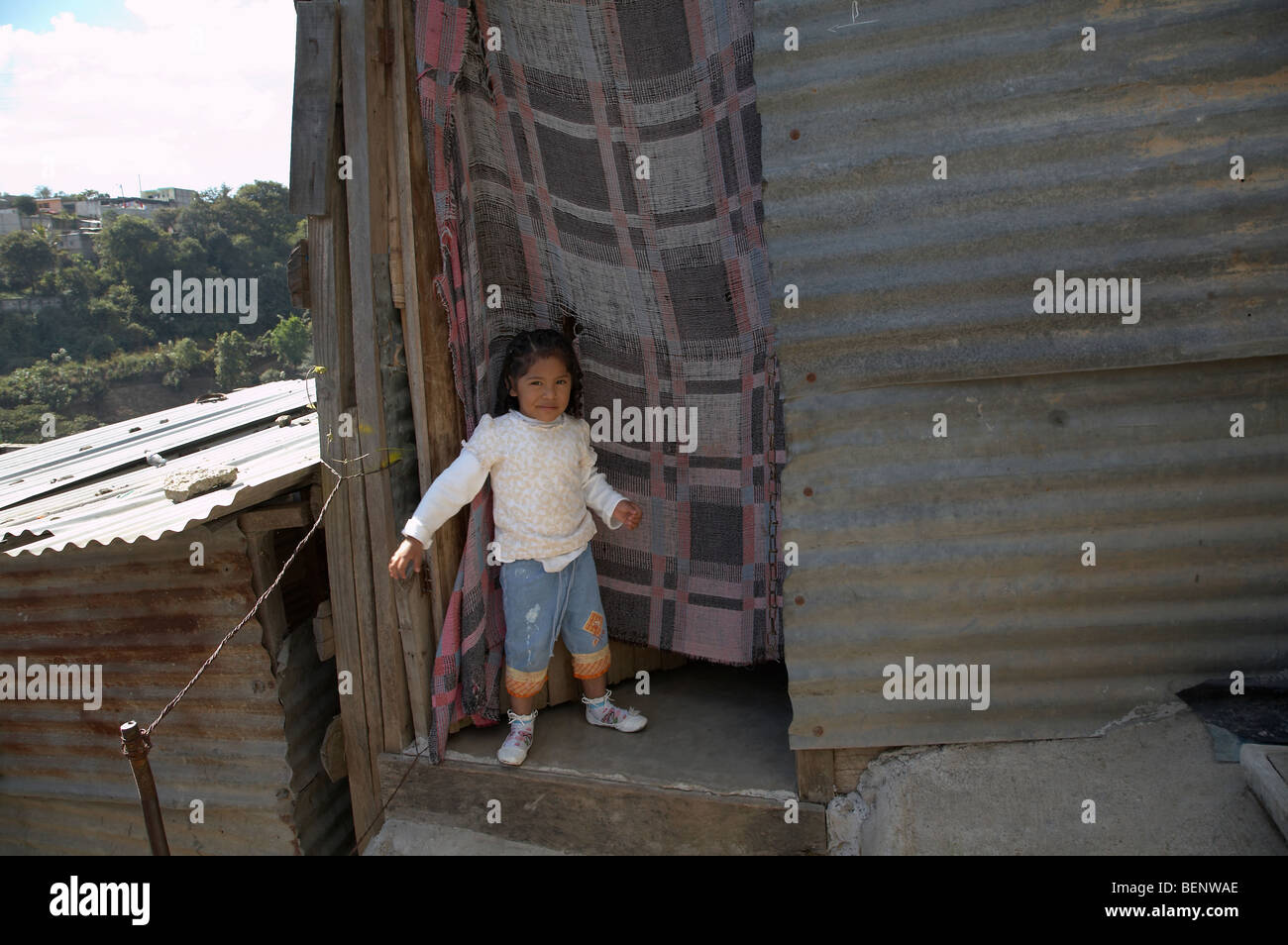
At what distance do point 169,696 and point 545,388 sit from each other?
2.44 metres

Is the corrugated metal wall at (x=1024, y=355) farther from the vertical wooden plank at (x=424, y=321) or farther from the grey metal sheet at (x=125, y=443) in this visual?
the grey metal sheet at (x=125, y=443)

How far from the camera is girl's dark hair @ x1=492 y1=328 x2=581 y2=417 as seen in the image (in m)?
3.32

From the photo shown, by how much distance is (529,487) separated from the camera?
3377mm

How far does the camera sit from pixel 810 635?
2.87 meters

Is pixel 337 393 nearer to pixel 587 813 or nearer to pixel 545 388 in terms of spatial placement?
pixel 545 388

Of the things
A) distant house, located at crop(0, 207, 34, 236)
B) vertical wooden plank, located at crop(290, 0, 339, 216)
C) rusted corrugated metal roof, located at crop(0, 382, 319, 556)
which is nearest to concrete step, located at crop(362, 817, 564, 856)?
rusted corrugated metal roof, located at crop(0, 382, 319, 556)

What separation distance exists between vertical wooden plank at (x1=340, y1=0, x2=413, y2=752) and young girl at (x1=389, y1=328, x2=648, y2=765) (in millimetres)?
302

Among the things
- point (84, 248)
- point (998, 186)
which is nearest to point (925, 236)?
point (998, 186)

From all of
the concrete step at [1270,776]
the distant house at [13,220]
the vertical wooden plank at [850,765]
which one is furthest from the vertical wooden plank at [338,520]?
the distant house at [13,220]

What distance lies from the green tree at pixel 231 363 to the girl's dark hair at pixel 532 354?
119ft

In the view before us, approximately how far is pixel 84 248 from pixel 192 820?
4583 cm

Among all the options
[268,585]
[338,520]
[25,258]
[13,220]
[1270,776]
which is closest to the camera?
[1270,776]

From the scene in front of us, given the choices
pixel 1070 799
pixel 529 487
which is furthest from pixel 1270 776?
pixel 529 487

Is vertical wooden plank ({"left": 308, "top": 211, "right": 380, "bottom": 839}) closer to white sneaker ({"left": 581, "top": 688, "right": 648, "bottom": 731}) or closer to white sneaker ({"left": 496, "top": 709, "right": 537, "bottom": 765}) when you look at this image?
white sneaker ({"left": 496, "top": 709, "right": 537, "bottom": 765})
